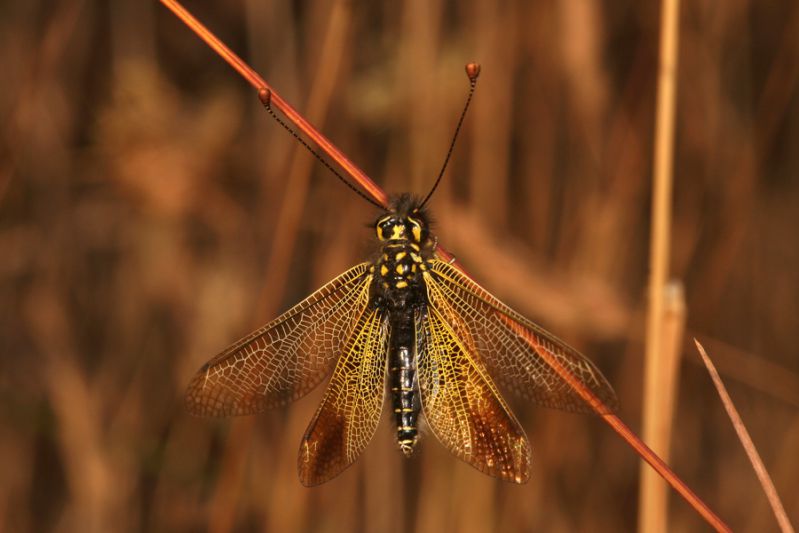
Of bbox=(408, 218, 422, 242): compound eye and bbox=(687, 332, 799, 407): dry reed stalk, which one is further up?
bbox=(687, 332, 799, 407): dry reed stalk

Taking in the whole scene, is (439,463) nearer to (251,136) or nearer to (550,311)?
(550,311)

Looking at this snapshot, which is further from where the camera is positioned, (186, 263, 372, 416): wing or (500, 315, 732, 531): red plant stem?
(186, 263, 372, 416): wing

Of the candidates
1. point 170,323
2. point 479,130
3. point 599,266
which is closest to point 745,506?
point 599,266

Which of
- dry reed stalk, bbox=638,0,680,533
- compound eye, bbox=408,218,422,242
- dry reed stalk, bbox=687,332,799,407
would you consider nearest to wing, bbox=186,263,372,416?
compound eye, bbox=408,218,422,242

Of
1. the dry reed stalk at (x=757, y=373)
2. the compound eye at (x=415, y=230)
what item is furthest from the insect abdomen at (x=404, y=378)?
the dry reed stalk at (x=757, y=373)

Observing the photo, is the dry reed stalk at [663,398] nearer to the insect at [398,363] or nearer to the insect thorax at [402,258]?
the insect at [398,363]

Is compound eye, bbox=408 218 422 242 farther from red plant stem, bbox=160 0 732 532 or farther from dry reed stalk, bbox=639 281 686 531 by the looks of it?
dry reed stalk, bbox=639 281 686 531

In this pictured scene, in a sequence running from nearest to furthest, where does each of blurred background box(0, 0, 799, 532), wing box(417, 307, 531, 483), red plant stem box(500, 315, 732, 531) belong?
red plant stem box(500, 315, 732, 531), wing box(417, 307, 531, 483), blurred background box(0, 0, 799, 532)
